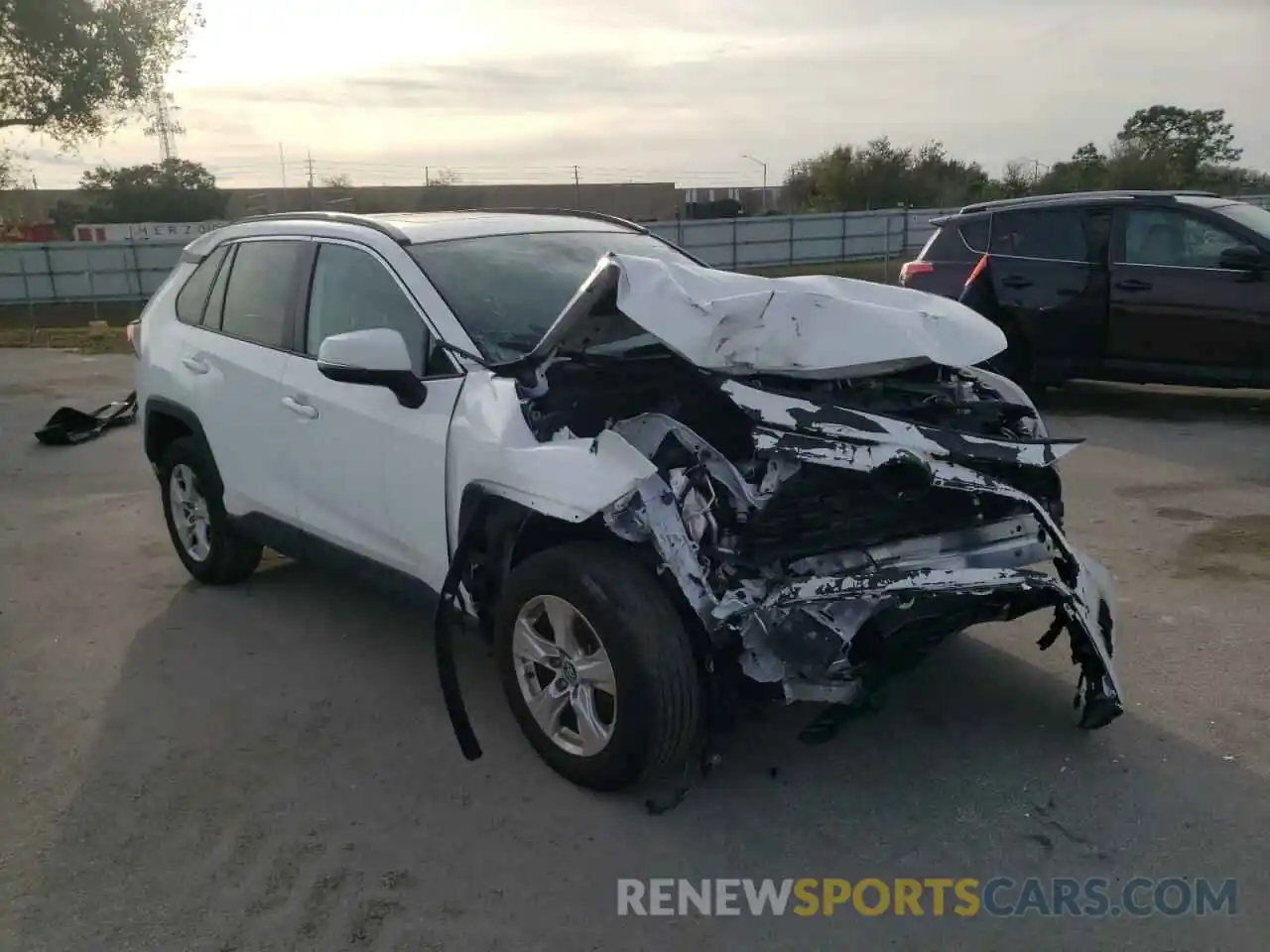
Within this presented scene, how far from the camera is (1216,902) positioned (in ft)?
9.65

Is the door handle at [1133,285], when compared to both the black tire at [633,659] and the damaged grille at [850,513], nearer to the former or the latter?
the damaged grille at [850,513]

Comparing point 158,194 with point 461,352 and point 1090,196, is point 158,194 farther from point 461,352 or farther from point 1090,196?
point 461,352

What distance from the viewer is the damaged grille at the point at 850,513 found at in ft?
10.8

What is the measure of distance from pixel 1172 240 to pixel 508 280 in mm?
6527

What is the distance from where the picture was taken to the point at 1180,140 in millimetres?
43406

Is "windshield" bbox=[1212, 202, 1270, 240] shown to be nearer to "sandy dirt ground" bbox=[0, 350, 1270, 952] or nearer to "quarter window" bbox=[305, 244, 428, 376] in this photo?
"sandy dirt ground" bbox=[0, 350, 1270, 952]

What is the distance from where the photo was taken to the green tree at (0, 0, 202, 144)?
21.4 metres

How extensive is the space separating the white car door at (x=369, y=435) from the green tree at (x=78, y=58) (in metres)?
20.8

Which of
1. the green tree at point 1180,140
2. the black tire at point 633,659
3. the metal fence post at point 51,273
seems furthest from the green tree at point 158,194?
the black tire at point 633,659

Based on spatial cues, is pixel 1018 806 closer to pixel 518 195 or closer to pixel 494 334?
pixel 494 334

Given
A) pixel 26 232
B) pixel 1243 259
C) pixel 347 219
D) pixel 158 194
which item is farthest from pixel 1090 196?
pixel 158 194

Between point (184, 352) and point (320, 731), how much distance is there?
227 centimetres

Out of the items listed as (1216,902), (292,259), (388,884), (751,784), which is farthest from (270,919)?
(292,259)

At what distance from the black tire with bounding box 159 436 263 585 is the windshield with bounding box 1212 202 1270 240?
24.6 feet
